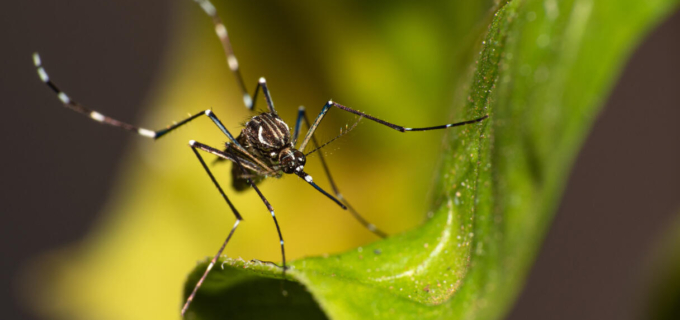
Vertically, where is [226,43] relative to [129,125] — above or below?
above

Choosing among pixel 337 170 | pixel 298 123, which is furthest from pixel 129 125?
pixel 337 170

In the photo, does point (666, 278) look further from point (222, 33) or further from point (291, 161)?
point (222, 33)

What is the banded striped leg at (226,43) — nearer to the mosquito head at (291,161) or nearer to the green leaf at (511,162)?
the mosquito head at (291,161)

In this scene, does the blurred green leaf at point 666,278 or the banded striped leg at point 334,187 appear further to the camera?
the banded striped leg at point 334,187

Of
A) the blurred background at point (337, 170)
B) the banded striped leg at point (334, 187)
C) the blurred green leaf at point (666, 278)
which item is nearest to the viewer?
the blurred green leaf at point (666, 278)

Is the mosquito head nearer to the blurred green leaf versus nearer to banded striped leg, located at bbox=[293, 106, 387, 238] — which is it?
banded striped leg, located at bbox=[293, 106, 387, 238]

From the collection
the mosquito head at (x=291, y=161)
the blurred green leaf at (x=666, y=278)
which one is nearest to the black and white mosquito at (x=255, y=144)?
the mosquito head at (x=291, y=161)

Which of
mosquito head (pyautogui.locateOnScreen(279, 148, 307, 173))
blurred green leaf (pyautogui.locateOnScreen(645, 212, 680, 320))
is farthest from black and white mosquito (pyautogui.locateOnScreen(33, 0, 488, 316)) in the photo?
blurred green leaf (pyautogui.locateOnScreen(645, 212, 680, 320))
